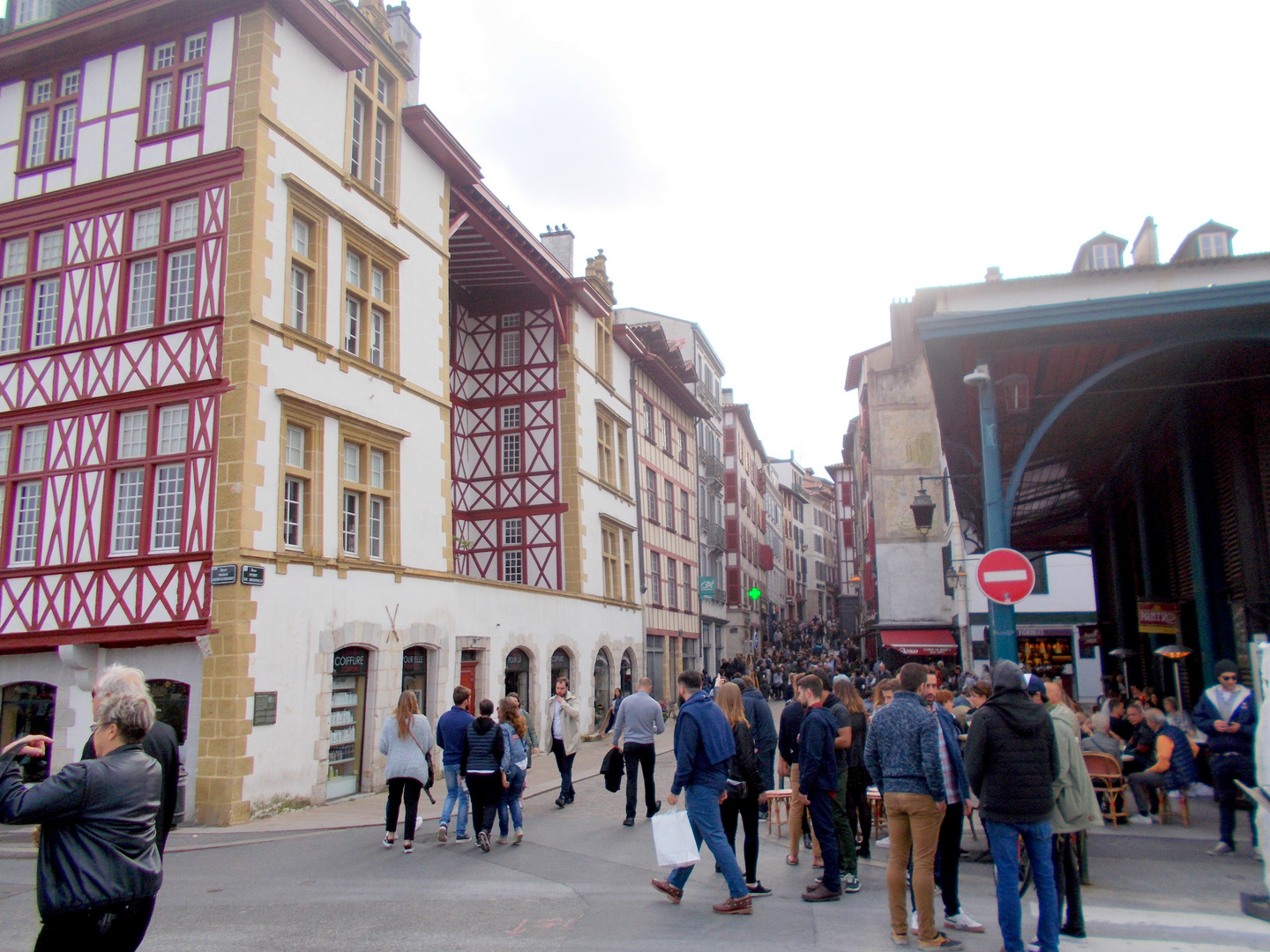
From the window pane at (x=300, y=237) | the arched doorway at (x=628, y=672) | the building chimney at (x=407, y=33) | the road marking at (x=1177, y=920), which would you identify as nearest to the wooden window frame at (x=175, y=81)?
the window pane at (x=300, y=237)

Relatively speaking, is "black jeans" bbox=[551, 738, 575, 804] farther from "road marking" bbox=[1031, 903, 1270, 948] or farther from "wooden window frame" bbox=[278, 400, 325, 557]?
"road marking" bbox=[1031, 903, 1270, 948]

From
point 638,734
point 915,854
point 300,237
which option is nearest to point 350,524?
point 300,237

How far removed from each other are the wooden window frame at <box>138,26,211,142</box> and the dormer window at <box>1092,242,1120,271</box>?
25.5 meters

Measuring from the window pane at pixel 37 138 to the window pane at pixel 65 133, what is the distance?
0.76 ft

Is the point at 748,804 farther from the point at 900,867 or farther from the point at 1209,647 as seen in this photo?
the point at 1209,647

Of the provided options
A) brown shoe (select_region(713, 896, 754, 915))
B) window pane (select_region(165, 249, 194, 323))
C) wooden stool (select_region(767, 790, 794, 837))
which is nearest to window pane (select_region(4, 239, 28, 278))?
window pane (select_region(165, 249, 194, 323))

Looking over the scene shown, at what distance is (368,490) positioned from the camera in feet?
56.9

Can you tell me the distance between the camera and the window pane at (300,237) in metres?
16.2

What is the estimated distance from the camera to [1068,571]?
3528 cm

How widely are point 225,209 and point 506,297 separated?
12949mm

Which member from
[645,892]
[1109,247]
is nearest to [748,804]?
[645,892]

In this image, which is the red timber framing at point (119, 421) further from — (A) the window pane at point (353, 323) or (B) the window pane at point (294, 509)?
(A) the window pane at point (353, 323)

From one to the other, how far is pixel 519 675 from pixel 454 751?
12594 millimetres

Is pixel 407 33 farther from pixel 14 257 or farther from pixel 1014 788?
pixel 1014 788
